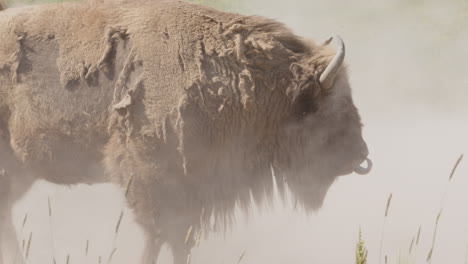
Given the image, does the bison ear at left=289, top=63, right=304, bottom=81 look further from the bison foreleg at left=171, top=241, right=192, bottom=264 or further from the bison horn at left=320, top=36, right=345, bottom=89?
the bison foreleg at left=171, top=241, right=192, bottom=264

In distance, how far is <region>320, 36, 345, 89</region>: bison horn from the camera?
532cm

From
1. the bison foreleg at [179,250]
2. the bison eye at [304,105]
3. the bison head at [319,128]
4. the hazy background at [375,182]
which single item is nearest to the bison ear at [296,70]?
the bison head at [319,128]

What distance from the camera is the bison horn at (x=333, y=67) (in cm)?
532

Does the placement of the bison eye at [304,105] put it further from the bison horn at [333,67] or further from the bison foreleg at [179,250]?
the bison foreleg at [179,250]

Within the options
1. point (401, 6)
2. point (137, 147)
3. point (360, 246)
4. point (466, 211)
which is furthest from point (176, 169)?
point (401, 6)

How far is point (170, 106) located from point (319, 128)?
0.92 metres

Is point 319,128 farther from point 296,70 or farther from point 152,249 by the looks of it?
point 152,249

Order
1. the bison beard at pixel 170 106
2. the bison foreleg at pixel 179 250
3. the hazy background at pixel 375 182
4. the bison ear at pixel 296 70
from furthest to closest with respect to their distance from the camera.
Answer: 1. the hazy background at pixel 375 182
2. the bison foreleg at pixel 179 250
3. the bison ear at pixel 296 70
4. the bison beard at pixel 170 106

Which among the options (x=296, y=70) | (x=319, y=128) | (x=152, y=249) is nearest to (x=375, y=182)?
(x=319, y=128)

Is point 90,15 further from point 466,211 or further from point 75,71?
point 466,211

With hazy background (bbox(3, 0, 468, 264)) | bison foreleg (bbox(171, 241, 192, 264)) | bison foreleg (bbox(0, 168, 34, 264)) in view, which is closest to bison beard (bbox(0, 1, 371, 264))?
bison foreleg (bbox(171, 241, 192, 264))

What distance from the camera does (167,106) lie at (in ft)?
17.3

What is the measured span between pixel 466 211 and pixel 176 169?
10.2 feet

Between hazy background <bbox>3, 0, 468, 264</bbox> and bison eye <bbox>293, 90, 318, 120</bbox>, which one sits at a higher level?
bison eye <bbox>293, 90, 318, 120</bbox>
